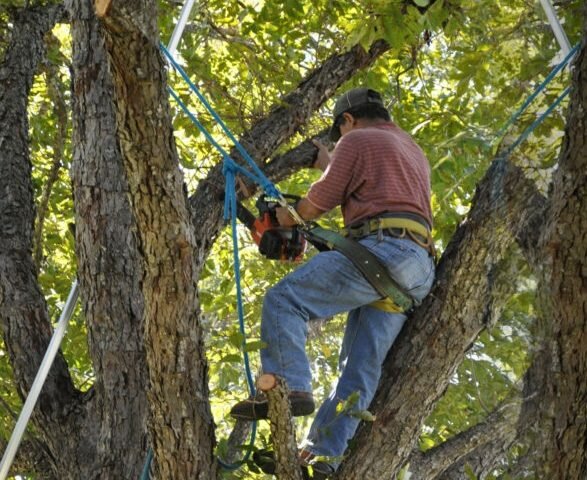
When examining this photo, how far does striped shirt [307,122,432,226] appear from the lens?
3.76 meters

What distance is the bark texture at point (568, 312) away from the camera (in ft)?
9.21

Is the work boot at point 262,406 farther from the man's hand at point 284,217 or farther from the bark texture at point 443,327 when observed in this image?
the man's hand at point 284,217

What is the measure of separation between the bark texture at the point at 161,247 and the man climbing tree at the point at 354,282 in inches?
11.4

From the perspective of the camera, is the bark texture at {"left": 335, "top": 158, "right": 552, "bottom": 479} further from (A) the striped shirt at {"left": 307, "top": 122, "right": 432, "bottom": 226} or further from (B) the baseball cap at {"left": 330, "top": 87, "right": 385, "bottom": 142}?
(B) the baseball cap at {"left": 330, "top": 87, "right": 385, "bottom": 142}

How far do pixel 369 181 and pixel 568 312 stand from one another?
3.77 feet

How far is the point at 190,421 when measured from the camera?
3137 mm

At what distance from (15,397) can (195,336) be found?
135 inches

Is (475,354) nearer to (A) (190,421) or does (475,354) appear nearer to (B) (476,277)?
(B) (476,277)

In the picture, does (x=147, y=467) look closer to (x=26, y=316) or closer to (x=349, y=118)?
(x=26, y=316)

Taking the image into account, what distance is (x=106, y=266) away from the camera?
413cm

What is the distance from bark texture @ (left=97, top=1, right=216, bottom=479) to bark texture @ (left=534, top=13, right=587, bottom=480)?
3.53ft

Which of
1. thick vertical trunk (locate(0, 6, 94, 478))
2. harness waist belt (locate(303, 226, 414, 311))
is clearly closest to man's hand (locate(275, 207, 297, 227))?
harness waist belt (locate(303, 226, 414, 311))

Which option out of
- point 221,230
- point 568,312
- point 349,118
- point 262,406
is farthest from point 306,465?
point 221,230

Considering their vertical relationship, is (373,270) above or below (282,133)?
below
